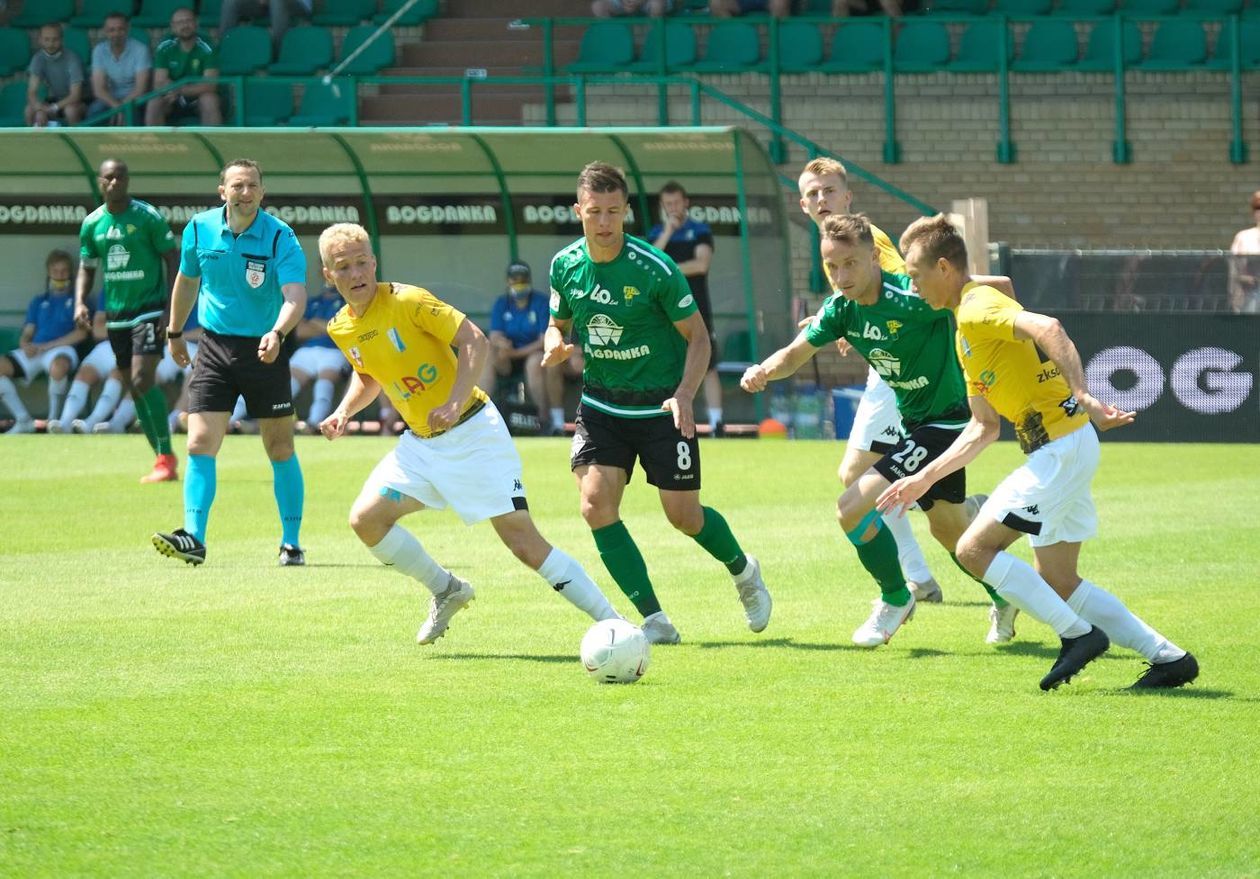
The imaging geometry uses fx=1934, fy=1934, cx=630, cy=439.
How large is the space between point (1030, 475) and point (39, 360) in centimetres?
1618

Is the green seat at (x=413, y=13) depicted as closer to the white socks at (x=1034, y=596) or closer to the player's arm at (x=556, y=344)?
the player's arm at (x=556, y=344)

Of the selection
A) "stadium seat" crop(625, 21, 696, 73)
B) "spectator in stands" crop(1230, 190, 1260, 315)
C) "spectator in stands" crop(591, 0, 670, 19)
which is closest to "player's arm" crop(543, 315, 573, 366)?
"spectator in stands" crop(1230, 190, 1260, 315)

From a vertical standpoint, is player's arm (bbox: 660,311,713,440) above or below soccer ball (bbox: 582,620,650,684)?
above

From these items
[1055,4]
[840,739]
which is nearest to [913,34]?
[1055,4]

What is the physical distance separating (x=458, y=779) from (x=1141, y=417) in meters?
14.2

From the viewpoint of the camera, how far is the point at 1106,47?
23.7 m

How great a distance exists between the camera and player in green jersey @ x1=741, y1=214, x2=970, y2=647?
310 inches

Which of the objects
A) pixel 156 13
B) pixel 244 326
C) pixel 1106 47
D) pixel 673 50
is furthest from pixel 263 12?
pixel 244 326

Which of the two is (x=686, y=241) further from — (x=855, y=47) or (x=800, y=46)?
(x=855, y=47)

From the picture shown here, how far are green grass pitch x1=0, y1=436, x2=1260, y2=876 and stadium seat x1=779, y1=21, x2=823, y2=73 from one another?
45.0 ft

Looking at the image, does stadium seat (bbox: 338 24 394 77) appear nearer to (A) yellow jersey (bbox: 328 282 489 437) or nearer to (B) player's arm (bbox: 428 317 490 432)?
(A) yellow jersey (bbox: 328 282 489 437)

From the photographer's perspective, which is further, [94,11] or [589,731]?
[94,11]

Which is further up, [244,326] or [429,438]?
[244,326]

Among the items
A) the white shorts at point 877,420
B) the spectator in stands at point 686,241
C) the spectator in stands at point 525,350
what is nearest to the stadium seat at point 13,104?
the spectator in stands at point 525,350
